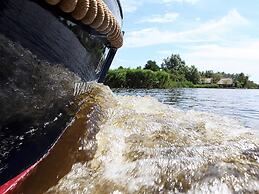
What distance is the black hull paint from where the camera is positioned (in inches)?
70.1

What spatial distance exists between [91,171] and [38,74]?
0.70 m

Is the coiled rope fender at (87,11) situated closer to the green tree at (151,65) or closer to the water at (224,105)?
the water at (224,105)

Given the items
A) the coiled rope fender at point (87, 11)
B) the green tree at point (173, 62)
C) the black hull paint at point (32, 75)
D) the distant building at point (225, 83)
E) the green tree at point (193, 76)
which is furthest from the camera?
the green tree at point (173, 62)

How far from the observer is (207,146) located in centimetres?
253

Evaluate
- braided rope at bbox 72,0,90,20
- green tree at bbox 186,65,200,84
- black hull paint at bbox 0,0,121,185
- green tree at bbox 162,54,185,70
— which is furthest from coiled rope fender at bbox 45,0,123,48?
green tree at bbox 162,54,185,70

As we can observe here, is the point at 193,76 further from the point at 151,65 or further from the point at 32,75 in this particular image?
the point at 32,75

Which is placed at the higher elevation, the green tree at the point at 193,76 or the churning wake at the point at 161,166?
the churning wake at the point at 161,166

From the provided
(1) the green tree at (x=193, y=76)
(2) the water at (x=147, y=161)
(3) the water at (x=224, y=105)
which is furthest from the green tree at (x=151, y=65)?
(2) the water at (x=147, y=161)

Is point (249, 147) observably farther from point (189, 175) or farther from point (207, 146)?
point (189, 175)

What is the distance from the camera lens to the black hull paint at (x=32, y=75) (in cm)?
178

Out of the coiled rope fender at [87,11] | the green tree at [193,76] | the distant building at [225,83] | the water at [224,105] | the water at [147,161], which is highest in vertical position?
the coiled rope fender at [87,11]

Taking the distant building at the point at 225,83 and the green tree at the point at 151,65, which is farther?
the distant building at the point at 225,83

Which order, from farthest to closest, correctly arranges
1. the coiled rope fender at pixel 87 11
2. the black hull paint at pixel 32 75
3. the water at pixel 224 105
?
1. the water at pixel 224 105
2. the coiled rope fender at pixel 87 11
3. the black hull paint at pixel 32 75

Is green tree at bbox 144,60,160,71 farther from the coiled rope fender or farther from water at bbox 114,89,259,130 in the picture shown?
the coiled rope fender
